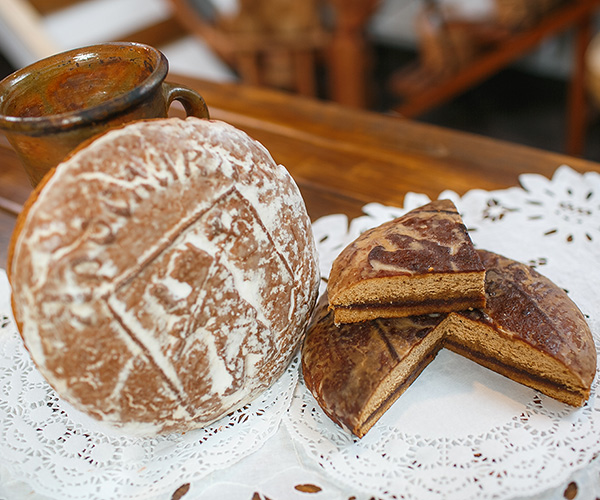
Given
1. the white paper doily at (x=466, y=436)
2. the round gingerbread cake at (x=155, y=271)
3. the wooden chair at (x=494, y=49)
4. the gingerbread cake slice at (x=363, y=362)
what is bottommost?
the wooden chair at (x=494, y=49)

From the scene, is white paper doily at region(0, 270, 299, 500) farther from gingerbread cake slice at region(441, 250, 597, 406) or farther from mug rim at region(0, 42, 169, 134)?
mug rim at region(0, 42, 169, 134)

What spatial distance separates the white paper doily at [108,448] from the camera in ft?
2.98

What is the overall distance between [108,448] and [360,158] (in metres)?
1.14

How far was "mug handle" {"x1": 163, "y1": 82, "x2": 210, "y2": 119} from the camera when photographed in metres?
0.92

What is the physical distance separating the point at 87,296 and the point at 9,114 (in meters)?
0.39

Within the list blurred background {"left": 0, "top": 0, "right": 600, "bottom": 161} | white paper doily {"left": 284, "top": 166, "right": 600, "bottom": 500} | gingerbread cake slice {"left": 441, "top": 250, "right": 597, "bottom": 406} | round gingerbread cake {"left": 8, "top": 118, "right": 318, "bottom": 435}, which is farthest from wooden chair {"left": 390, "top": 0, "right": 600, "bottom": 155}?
round gingerbread cake {"left": 8, "top": 118, "right": 318, "bottom": 435}

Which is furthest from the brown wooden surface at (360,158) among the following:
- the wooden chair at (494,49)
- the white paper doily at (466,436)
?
the wooden chair at (494,49)

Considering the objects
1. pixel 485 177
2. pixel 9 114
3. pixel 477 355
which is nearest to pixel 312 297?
pixel 477 355

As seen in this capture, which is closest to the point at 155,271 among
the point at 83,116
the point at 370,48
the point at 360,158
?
the point at 83,116

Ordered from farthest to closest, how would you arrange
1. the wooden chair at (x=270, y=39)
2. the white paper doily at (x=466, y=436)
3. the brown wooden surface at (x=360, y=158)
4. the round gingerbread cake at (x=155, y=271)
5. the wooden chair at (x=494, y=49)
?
the wooden chair at (x=270, y=39)
the wooden chair at (x=494, y=49)
the brown wooden surface at (x=360, y=158)
the white paper doily at (x=466, y=436)
the round gingerbread cake at (x=155, y=271)

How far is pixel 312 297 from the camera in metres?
1.05

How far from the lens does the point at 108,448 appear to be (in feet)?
3.17

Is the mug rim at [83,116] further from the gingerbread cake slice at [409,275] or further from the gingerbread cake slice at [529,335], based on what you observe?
the gingerbread cake slice at [529,335]

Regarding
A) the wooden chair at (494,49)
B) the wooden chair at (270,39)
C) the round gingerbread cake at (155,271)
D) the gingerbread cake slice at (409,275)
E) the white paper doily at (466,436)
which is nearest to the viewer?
the round gingerbread cake at (155,271)
